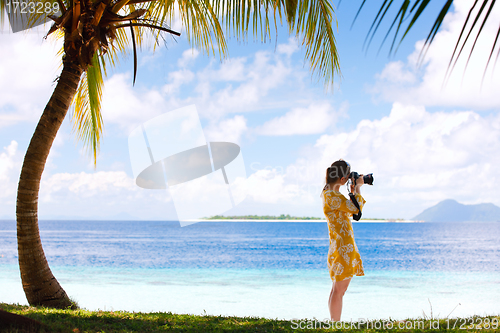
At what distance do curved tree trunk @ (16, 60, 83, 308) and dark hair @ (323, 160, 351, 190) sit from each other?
3334 mm

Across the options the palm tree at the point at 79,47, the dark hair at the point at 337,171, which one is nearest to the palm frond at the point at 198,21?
the palm tree at the point at 79,47

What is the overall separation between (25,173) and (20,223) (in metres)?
0.59

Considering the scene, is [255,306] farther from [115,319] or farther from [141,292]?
[115,319]

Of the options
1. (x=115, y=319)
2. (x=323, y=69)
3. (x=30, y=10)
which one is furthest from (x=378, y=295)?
(x=30, y=10)

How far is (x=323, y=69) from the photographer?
16.6 ft

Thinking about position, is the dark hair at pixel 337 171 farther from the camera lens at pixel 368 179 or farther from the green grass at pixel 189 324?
the green grass at pixel 189 324

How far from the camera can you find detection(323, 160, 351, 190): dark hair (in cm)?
363

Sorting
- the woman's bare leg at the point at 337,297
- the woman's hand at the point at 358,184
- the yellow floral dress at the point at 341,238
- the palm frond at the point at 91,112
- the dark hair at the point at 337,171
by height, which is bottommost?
the woman's bare leg at the point at 337,297

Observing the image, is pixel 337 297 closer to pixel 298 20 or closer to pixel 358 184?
pixel 358 184

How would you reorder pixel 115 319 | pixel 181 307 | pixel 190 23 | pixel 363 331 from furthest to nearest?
pixel 181 307
pixel 190 23
pixel 115 319
pixel 363 331

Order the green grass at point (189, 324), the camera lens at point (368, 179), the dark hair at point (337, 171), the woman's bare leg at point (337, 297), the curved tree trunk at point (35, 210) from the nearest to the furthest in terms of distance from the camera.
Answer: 1. the green grass at point (189, 324)
2. the woman's bare leg at point (337, 297)
3. the dark hair at point (337, 171)
4. the camera lens at point (368, 179)
5. the curved tree trunk at point (35, 210)

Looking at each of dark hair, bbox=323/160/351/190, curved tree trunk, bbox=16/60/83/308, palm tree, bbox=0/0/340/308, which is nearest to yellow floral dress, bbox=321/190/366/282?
dark hair, bbox=323/160/351/190

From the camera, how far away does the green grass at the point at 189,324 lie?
10.7ft

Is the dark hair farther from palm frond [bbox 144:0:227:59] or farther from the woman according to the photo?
palm frond [bbox 144:0:227:59]
